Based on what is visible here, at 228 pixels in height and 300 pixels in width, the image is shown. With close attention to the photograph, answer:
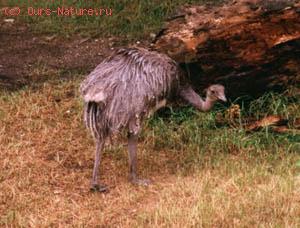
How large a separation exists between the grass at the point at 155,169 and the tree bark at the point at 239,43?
26cm

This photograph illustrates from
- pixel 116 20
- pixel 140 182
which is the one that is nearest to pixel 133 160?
pixel 140 182

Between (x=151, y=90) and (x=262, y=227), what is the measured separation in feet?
5.05

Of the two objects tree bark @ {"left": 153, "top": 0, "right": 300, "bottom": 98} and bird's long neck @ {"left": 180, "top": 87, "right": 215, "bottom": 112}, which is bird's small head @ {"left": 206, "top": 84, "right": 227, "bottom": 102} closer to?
bird's long neck @ {"left": 180, "top": 87, "right": 215, "bottom": 112}

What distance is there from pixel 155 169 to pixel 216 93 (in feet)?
2.65

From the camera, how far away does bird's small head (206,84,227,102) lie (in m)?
6.23

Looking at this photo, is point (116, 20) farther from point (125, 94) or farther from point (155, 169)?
point (125, 94)

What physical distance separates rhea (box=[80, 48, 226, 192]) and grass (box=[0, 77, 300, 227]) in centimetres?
33

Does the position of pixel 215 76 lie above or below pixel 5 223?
above

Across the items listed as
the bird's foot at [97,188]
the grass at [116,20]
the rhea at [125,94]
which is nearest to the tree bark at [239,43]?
the rhea at [125,94]

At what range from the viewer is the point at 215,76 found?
6.93 metres

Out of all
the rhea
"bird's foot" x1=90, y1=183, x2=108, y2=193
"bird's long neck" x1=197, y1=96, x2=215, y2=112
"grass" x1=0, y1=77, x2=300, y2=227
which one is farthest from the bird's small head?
"bird's foot" x1=90, y1=183, x2=108, y2=193

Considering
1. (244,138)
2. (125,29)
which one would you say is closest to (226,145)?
(244,138)

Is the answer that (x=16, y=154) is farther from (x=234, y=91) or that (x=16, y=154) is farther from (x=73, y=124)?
(x=234, y=91)

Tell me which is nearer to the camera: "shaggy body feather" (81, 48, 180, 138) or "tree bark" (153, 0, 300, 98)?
"shaggy body feather" (81, 48, 180, 138)
